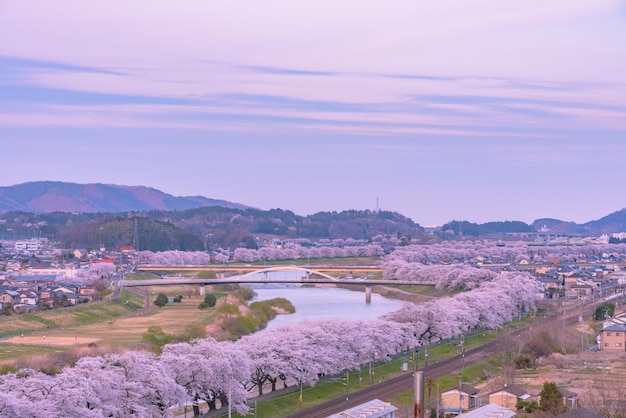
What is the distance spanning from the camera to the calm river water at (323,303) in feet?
192

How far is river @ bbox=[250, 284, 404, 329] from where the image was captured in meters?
58.6

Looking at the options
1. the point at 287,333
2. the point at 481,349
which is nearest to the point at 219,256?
the point at 481,349

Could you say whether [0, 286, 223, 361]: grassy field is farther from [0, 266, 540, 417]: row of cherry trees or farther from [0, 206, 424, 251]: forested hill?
[0, 206, 424, 251]: forested hill

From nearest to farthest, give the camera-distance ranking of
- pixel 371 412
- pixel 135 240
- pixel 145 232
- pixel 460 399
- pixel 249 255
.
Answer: pixel 371 412 → pixel 460 399 → pixel 249 255 → pixel 135 240 → pixel 145 232

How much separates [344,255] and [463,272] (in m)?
55.6

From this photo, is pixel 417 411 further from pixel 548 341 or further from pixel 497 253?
pixel 497 253

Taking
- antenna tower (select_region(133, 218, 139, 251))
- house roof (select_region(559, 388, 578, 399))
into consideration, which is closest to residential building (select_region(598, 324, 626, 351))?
house roof (select_region(559, 388, 578, 399))

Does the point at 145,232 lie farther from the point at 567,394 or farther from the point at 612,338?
the point at 567,394

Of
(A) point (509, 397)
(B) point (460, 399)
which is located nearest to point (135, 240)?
(B) point (460, 399)

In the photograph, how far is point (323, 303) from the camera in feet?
230

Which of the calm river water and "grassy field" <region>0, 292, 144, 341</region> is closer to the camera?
"grassy field" <region>0, 292, 144, 341</region>

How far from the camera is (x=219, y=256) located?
115 meters

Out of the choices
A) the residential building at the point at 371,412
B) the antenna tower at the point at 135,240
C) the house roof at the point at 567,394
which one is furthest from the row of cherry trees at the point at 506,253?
the residential building at the point at 371,412

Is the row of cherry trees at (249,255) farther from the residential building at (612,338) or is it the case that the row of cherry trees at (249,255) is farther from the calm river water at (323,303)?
the residential building at (612,338)
